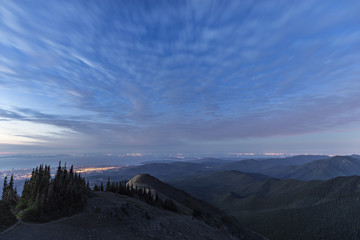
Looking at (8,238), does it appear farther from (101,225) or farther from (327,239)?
(327,239)

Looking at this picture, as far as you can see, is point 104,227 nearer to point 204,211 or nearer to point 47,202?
point 47,202

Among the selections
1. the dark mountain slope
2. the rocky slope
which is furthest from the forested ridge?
the dark mountain slope

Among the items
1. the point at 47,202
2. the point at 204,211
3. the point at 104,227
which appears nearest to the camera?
the point at 104,227

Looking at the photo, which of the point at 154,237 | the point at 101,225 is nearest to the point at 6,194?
the point at 101,225

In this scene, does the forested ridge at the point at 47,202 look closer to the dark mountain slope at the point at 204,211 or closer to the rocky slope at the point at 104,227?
the rocky slope at the point at 104,227

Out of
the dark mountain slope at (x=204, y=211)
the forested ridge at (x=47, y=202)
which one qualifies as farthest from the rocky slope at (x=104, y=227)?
the dark mountain slope at (x=204, y=211)

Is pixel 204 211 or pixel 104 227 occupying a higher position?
pixel 104 227

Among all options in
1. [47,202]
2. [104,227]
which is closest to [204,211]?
[104,227]

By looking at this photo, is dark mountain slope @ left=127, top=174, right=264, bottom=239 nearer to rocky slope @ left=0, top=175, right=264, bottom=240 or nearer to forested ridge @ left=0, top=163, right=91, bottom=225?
rocky slope @ left=0, top=175, right=264, bottom=240

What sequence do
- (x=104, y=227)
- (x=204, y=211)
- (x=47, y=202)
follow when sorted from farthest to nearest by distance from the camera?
(x=204, y=211) < (x=47, y=202) < (x=104, y=227)

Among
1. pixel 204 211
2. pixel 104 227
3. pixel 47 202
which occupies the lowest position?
pixel 204 211

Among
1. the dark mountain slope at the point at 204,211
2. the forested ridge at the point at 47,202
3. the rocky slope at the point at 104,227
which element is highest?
the forested ridge at the point at 47,202

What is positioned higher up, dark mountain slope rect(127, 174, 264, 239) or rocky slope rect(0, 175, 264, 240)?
rocky slope rect(0, 175, 264, 240)

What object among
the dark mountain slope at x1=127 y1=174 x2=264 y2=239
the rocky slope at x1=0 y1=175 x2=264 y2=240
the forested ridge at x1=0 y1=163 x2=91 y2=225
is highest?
the forested ridge at x1=0 y1=163 x2=91 y2=225
